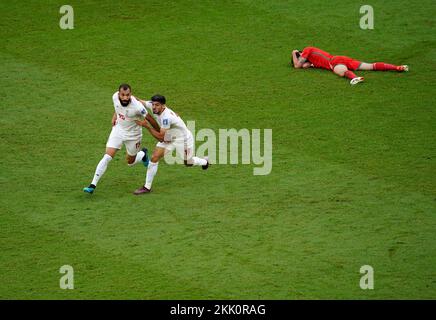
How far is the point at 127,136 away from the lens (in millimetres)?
11297

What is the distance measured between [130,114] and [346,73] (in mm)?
4842

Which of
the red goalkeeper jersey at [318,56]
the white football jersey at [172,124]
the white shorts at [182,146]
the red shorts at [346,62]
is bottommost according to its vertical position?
the white shorts at [182,146]

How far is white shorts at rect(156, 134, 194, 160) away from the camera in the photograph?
1121 centimetres

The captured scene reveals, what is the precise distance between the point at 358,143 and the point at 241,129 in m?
1.79

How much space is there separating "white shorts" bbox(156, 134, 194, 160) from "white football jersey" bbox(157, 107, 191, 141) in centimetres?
6

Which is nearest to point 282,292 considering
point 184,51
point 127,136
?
point 127,136

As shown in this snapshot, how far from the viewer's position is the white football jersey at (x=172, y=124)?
11.0 metres

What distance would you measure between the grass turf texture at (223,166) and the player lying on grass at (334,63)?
0.19 meters

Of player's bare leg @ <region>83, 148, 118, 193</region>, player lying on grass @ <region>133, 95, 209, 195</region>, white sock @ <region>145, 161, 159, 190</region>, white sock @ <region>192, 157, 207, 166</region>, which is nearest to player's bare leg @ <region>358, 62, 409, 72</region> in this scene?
white sock @ <region>192, 157, 207, 166</region>

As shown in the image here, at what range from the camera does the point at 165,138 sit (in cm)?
1116

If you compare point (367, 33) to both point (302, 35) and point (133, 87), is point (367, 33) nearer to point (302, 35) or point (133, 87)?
point (302, 35)

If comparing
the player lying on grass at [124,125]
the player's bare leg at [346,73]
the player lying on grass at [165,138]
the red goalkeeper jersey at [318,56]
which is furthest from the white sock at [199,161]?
the red goalkeeper jersey at [318,56]

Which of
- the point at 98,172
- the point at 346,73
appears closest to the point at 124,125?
the point at 98,172

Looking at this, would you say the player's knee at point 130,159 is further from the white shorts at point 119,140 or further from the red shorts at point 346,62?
the red shorts at point 346,62
